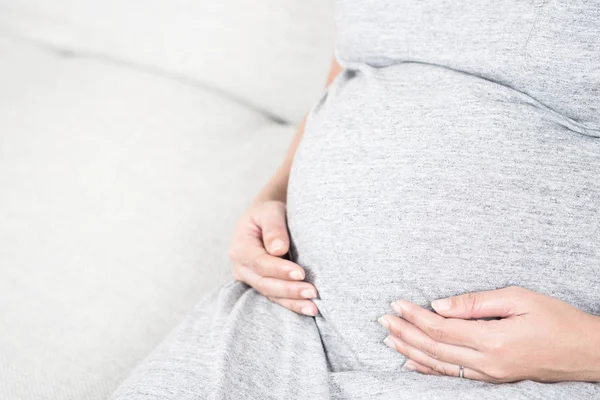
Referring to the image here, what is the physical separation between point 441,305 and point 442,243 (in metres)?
0.07

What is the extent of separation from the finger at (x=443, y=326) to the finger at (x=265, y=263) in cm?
13

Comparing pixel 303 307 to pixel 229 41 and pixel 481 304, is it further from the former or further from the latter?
pixel 229 41

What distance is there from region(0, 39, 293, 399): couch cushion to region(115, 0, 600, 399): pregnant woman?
18 cm

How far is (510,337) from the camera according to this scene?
648mm

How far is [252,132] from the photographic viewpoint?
136 cm

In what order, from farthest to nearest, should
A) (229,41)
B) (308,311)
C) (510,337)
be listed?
(229,41), (308,311), (510,337)

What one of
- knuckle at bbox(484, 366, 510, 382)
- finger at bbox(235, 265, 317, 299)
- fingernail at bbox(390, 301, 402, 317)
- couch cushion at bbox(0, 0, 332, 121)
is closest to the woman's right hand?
finger at bbox(235, 265, 317, 299)

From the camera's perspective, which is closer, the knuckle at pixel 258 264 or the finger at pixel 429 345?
the finger at pixel 429 345

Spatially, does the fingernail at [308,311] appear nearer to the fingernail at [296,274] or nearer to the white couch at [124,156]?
the fingernail at [296,274]

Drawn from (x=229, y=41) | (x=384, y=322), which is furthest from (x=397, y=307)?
(x=229, y=41)

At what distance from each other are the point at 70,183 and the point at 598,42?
0.92m

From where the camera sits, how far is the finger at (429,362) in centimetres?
69

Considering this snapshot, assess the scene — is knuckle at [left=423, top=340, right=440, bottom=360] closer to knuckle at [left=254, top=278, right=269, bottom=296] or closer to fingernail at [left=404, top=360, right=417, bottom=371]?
fingernail at [left=404, top=360, right=417, bottom=371]

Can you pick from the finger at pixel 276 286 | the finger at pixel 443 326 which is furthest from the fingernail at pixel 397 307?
the finger at pixel 276 286
